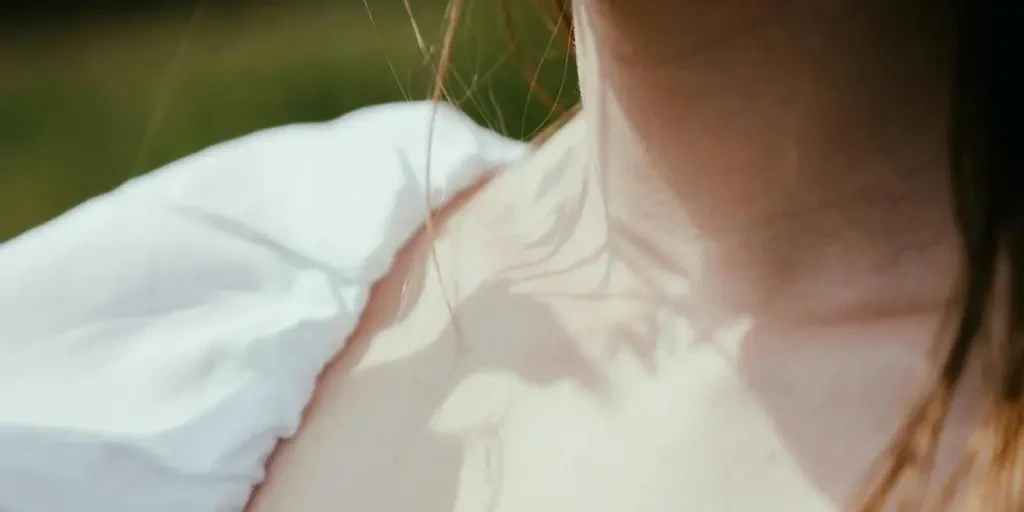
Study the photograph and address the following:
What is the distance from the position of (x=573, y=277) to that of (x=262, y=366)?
163mm

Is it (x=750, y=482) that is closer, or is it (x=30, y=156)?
(x=750, y=482)

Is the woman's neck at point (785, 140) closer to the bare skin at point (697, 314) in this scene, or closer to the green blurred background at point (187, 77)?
the bare skin at point (697, 314)

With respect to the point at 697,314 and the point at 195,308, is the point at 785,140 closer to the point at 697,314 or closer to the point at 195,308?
the point at 697,314

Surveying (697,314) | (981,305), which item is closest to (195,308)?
(697,314)

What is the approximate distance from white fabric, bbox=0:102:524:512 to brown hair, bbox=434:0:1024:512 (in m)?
0.28

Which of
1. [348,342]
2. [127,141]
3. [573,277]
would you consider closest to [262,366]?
[348,342]

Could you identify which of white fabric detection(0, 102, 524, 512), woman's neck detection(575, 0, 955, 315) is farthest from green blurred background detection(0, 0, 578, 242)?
woman's neck detection(575, 0, 955, 315)

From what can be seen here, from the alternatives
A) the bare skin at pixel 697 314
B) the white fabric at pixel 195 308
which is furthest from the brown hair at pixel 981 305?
the white fabric at pixel 195 308

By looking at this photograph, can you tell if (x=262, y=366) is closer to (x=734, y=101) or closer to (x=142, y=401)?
(x=142, y=401)

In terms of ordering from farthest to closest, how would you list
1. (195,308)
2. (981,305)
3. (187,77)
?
(187,77) < (195,308) < (981,305)

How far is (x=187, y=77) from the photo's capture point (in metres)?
0.76

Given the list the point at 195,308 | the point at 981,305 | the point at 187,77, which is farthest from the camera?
the point at 187,77

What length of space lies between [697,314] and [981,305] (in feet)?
0.39

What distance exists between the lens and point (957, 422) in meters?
0.33
